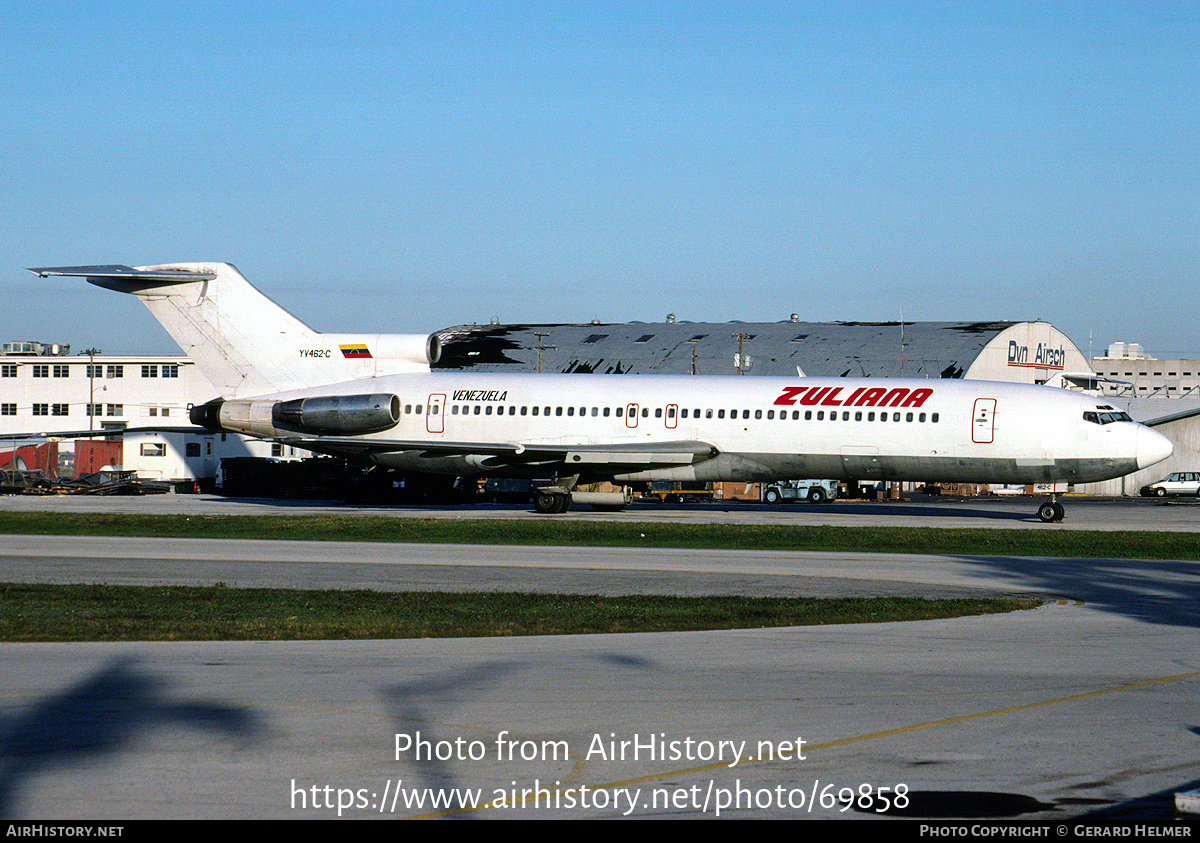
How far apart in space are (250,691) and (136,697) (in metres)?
0.99

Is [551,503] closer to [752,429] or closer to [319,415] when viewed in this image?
[752,429]

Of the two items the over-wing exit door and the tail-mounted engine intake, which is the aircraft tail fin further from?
the over-wing exit door

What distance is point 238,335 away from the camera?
43406 mm

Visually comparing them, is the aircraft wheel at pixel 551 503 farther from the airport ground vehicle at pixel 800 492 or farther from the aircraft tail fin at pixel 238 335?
the airport ground vehicle at pixel 800 492

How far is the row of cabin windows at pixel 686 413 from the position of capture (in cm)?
3881

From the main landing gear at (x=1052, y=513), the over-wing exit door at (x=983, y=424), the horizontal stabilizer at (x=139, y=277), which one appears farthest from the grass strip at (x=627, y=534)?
the horizontal stabilizer at (x=139, y=277)

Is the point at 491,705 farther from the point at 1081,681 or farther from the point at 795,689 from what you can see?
the point at 1081,681

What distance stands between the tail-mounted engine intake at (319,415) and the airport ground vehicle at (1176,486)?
51.5m

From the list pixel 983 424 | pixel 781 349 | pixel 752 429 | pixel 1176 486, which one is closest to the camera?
pixel 983 424

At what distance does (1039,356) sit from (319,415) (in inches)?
2336

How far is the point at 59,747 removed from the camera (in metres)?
8.74

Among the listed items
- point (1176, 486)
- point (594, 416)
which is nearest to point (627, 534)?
point (594, 416)

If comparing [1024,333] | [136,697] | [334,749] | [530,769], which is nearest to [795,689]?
[530,769]

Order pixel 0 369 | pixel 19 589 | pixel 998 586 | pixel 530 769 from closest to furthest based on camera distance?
pixel 530 769 < pixel 19 589 < pixel 998 586 < pixel 0 369
